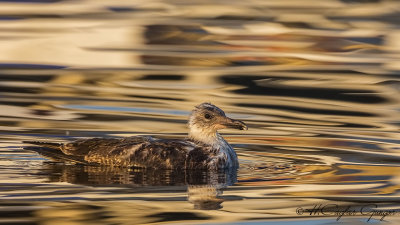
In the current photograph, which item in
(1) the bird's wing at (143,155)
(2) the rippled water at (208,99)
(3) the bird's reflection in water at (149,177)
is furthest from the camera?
(1) the bird's wing at (143,155)

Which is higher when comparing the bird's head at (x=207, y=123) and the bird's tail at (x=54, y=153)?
the bird's head at (x=207, y=123)

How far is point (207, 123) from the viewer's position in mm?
13484

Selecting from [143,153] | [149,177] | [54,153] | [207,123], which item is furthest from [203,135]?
[54,153]

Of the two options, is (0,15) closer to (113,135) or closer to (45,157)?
(113,135)

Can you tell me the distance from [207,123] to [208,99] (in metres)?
5.35

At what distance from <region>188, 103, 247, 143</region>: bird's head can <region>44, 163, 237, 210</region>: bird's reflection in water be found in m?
0.70

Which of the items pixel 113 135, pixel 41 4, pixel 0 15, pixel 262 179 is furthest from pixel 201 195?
pixel 41 4

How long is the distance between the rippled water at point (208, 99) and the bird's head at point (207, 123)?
472mm

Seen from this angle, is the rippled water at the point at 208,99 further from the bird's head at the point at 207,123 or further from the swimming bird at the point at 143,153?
the bird's head at the point at 207,123

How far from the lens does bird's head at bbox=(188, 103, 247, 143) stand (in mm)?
13445

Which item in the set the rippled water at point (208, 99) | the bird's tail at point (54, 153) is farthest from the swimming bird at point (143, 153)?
the rippled water at point (208, 99)

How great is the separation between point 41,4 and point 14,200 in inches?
918

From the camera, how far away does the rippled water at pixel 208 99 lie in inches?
434

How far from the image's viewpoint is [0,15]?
99.6 ft
